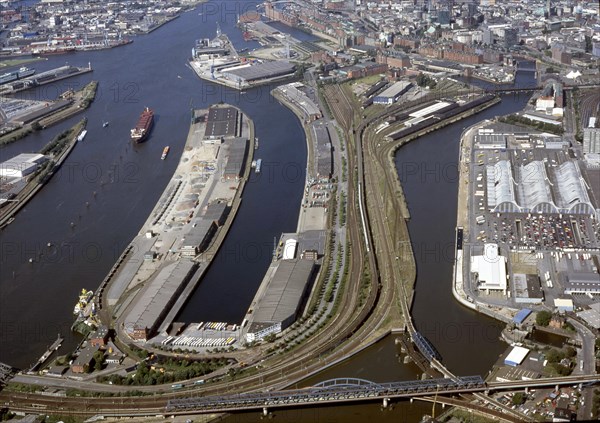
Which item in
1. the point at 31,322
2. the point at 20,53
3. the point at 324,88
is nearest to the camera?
the point at 31,322

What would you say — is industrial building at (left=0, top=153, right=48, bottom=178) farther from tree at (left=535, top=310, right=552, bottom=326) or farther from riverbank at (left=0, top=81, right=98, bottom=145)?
tree at (left=535, top=310, right=552, bottom=326)

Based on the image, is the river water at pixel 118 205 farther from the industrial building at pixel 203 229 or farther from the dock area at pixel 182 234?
the industrial building at pixel 203 229

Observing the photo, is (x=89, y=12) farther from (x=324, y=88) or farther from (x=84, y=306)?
(x=84, y=306)

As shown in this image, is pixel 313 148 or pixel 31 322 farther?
pixel 313 148

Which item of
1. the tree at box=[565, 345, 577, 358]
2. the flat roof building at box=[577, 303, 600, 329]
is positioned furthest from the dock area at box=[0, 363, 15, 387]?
the flat roof building at box=[577, 303, 600, 329]

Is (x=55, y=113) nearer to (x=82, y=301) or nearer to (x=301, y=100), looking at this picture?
(x=301, y=100)

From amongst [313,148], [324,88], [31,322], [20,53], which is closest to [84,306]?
[31,322]
